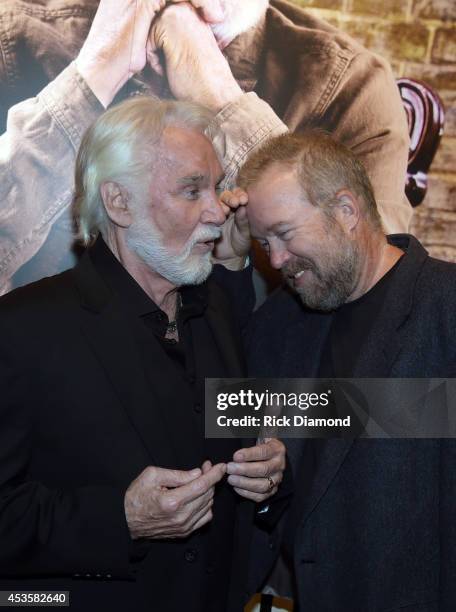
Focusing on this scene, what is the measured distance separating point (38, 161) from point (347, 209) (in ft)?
3.35

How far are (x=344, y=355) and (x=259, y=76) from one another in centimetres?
106

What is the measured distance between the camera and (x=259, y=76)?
246 centimetres

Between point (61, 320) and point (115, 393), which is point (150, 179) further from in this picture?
point (115, 393)

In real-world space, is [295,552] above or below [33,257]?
below

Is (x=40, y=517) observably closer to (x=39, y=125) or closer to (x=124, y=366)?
(x=124, y=366)

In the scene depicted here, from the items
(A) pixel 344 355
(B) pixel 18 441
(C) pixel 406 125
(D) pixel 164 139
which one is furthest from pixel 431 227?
(B) pixel 18 441

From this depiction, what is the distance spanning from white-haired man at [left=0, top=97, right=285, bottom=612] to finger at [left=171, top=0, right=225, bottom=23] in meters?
0.74

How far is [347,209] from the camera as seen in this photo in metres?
1.97

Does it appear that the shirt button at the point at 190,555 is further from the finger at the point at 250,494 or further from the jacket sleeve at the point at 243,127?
the jacket sleeve at the point at 243,127

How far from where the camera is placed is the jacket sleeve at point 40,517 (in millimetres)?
1513

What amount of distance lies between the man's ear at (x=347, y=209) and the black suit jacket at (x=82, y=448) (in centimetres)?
65

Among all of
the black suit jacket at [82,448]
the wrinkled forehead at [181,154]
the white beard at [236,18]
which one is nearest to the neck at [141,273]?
the black suit jacket at [82,448]

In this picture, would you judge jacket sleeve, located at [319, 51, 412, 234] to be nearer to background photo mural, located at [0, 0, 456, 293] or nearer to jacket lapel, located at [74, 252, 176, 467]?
background photo mural, located at [0, 0, 456, 293]

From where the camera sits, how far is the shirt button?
167 cm
